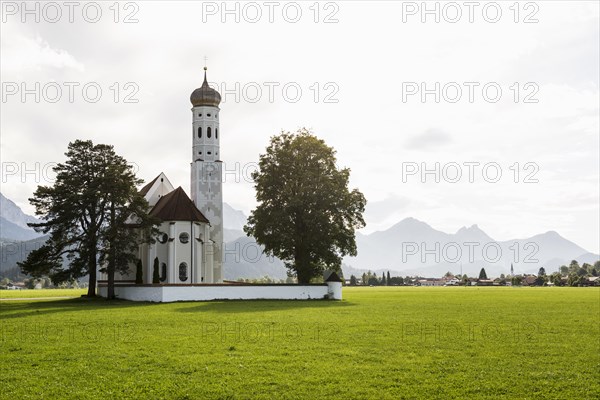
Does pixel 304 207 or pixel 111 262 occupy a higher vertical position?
pixel 304 207

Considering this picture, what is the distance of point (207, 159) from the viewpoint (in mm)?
69125

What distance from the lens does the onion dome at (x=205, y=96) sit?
69438mm

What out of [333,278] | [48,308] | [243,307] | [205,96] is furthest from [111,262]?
[205,96]

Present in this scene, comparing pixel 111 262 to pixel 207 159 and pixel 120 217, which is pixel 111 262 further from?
pixel 207 159

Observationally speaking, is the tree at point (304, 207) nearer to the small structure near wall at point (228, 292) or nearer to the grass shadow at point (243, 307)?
the small structure near wall at point (228, 292)

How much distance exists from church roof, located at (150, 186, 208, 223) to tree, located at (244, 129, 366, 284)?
8493 mm

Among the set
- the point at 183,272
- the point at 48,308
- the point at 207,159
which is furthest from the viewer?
the point at 207,159

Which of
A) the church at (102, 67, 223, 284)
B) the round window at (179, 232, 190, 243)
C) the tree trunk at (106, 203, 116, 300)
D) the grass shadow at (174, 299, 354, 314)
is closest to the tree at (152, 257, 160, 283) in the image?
the church at (102, 67, 223, 284)

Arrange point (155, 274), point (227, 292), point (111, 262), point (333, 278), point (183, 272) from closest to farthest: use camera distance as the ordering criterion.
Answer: point (227, 292)
point (111, 262)
point (333, 278)
point (155, 274)
point (183, 272)

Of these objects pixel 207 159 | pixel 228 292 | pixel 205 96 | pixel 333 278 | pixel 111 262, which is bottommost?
pixel 228 292

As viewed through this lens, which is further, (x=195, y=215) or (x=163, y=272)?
(x=195, y=215)

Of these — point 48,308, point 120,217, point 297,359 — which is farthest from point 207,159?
point 297,359

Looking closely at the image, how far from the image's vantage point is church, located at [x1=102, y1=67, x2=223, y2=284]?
2336 inches

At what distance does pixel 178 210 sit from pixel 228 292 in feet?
53.9
